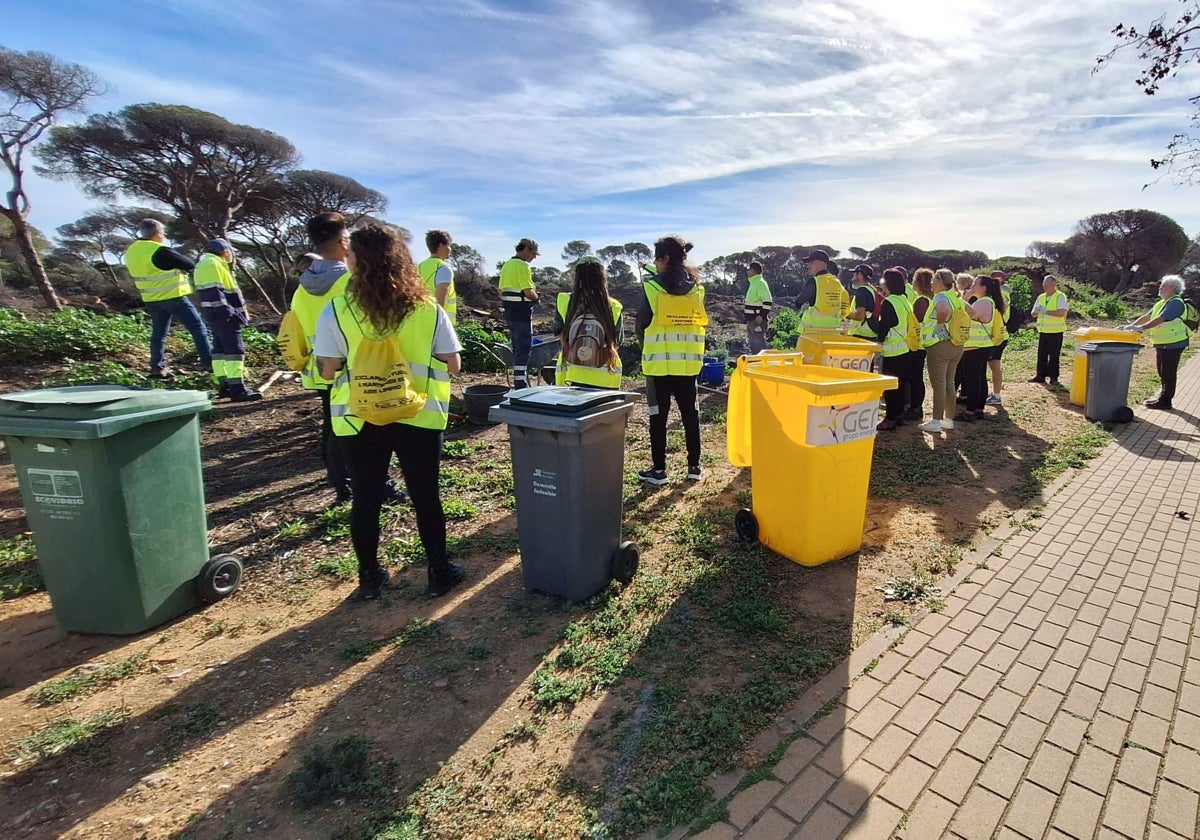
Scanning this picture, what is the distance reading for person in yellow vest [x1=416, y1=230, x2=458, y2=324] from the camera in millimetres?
6387

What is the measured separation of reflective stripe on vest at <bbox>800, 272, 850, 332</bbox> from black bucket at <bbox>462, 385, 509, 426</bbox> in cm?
414

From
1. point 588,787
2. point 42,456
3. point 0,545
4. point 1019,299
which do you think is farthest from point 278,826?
point 1019,299

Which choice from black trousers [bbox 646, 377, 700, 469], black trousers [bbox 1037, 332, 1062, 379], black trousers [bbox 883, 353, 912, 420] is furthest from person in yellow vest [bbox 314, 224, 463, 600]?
black trousers [bbox 1037, 332, 1062, 379]

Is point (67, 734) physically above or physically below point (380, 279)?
below

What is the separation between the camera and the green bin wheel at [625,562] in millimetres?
3492

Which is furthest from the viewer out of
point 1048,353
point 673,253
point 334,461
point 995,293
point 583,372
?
point 1048,353

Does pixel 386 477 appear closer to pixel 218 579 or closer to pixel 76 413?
pixel 218 579

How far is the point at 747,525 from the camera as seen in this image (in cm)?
403

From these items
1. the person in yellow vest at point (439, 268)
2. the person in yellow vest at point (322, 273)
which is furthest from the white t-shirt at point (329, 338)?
the person in yellow vest at point (439, 268)

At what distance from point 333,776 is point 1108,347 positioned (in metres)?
9.01

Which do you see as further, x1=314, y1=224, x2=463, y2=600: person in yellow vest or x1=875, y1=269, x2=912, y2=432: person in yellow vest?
x1=875, y1=269, x2=912, y2=432: person in yellow vest

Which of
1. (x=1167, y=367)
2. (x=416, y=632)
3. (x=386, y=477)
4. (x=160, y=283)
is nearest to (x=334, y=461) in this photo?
(x=386, y=477)

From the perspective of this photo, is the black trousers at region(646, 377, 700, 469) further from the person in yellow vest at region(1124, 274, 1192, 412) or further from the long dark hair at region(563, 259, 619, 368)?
the person in yellow vest at region(1124, 274, 1192, 412)

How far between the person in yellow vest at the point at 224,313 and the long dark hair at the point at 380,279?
218 inches
